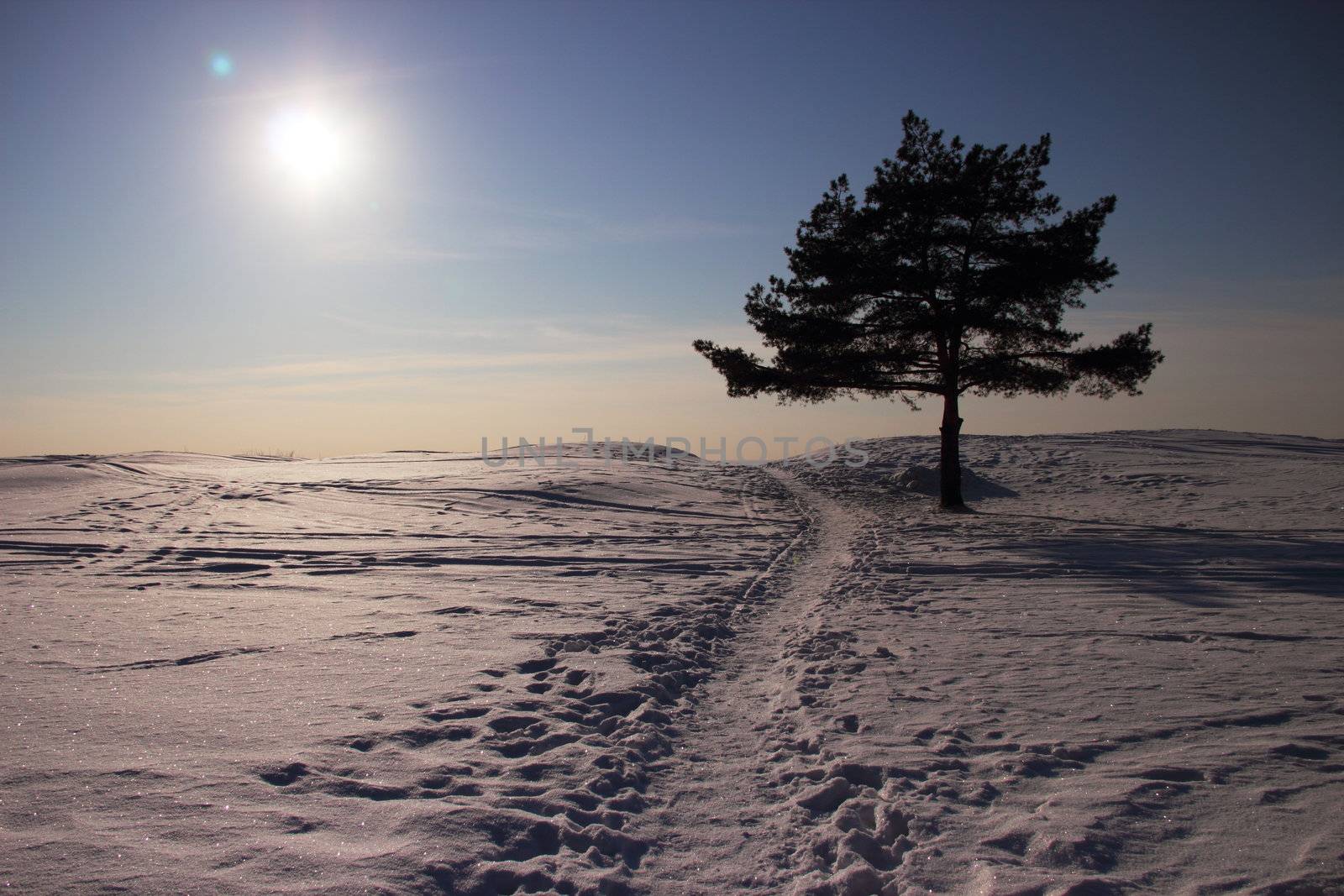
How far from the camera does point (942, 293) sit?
57.2 feet

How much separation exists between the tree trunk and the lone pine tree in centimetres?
4

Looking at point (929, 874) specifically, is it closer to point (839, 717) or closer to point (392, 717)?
point (839, 717)

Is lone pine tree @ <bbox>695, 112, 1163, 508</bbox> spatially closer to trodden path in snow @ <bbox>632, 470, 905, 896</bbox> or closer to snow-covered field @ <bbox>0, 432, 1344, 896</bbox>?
snow-covered field @ <bbox>0, 432, 1344, 896</bbox>

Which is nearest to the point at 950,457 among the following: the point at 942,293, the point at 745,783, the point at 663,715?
the point at 942,293

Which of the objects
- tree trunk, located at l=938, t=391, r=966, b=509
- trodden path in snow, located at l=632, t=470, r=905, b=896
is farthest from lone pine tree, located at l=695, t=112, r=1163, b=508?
trodden path in snow, located at l=632, t=470, r=905, b=896

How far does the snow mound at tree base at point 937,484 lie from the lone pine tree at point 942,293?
3.29 m

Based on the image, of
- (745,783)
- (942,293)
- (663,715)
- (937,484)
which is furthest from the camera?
(937,484)

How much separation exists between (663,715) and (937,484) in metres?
19.2

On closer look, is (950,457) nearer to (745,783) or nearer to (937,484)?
(937,484)

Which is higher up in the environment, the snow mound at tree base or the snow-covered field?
the snow mound at tree base

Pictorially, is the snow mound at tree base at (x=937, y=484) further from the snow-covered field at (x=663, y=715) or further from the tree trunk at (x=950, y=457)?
the snow-covered field at (x=663, y=715)

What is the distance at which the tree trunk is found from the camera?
1811 centimetres

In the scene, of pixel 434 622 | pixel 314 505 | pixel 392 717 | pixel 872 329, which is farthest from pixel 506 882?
pixel 872 329

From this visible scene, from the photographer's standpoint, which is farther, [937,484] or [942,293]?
[937,484]
